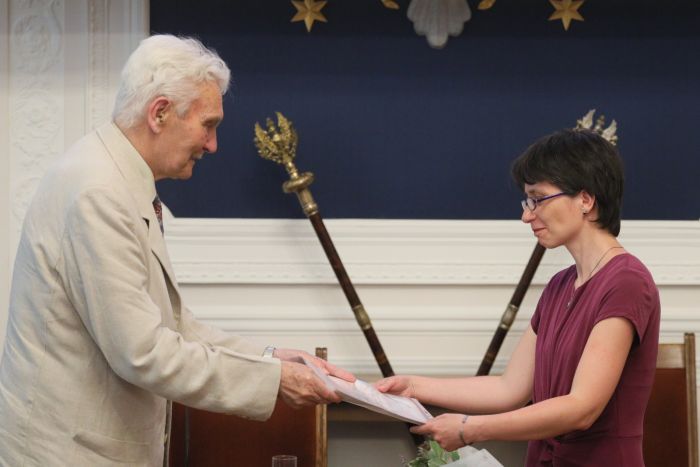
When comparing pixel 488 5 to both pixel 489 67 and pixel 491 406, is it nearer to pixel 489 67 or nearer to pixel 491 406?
pixel 489 67

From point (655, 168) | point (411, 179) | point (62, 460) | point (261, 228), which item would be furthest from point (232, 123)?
point (62, 460)

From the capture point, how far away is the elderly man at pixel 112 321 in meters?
2.08

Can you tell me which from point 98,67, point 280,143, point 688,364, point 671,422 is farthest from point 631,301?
point 98,67

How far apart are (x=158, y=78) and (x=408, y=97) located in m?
1.83

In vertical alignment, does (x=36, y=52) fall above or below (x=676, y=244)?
above

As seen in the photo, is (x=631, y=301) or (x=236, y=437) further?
(x=236, y=437)

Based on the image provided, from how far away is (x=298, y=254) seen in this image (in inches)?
154

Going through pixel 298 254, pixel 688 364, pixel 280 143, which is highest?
pixel 280 143

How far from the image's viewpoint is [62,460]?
6.91ft

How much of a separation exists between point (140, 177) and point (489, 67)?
2062mm

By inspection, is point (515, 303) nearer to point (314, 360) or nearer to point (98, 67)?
point (314, 360)

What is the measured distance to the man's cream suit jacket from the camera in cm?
207

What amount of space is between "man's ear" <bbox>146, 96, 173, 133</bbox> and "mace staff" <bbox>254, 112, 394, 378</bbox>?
4.48 ft

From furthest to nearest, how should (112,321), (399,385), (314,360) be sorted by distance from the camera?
(399,385) < (314,360) < (112,321)
